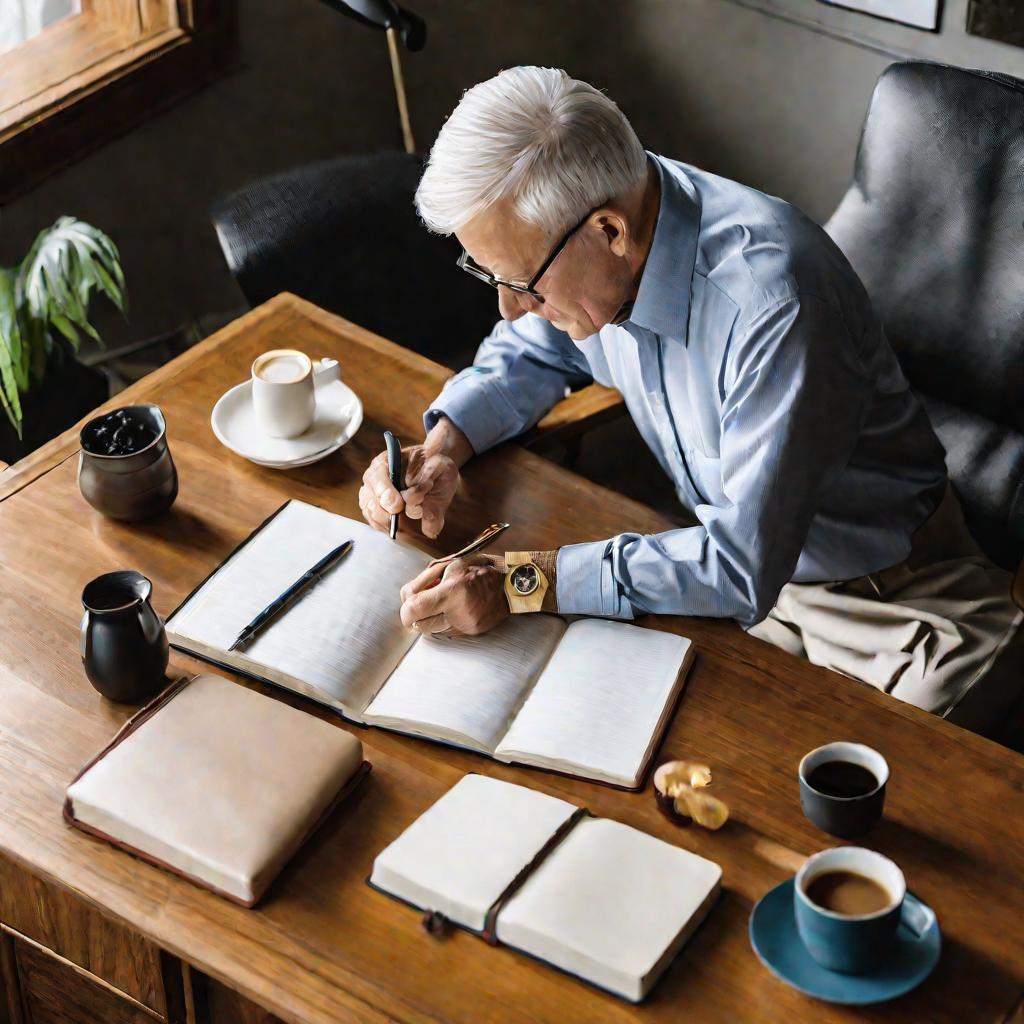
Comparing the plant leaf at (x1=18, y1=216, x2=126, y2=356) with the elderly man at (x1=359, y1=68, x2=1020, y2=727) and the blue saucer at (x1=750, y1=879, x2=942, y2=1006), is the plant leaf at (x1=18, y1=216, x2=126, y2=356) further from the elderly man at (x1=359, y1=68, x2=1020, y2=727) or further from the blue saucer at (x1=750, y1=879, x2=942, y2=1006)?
the blue saucer at (x1=750, y1=879, x2=942, y2=1006)

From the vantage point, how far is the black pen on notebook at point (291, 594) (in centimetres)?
157

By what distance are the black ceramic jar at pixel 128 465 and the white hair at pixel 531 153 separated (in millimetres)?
488

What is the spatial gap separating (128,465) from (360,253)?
99 cm

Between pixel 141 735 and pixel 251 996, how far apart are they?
0.32 metres

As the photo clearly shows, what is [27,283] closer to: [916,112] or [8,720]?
[8,720]

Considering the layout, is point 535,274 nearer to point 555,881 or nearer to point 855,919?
point 555,881

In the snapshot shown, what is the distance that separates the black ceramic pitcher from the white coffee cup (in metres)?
0.41

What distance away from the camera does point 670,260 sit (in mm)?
1716

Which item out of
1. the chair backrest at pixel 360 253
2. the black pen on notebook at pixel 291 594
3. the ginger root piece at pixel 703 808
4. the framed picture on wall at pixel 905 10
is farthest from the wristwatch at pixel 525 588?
the framed picture on wall at pixel 905 10

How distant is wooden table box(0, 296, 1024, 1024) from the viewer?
125 centimetres

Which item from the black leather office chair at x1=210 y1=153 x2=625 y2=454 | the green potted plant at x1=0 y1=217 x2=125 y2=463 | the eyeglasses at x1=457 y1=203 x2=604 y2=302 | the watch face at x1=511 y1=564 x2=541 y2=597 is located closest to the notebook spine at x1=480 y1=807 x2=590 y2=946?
the watch face at x1=511 y1=564 x2=541 y2=597

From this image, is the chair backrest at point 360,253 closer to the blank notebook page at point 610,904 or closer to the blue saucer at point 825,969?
the blank notebook page at point 610,904

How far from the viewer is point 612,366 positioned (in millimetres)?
2045

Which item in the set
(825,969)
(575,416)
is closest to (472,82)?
(575,416)
